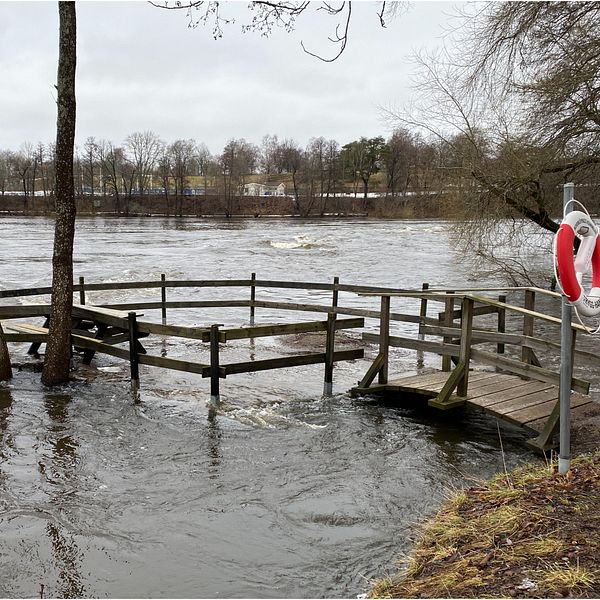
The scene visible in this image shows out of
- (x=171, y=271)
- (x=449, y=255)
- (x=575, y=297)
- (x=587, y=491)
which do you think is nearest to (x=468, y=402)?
(x=587, y=491)

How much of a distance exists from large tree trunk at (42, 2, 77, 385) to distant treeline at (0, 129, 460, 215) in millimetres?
80329

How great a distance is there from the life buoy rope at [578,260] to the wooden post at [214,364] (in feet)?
15.7

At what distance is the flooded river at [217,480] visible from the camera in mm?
4785

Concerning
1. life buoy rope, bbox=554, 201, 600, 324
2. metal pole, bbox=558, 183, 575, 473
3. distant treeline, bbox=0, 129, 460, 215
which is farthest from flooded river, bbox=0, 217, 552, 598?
distant treeline, bbox=0, 129, 460, 215

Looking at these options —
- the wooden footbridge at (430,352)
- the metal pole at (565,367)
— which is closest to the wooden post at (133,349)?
the wooden footbridge at (430,352)

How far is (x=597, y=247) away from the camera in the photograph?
193 inches

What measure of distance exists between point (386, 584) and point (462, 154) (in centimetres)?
1541

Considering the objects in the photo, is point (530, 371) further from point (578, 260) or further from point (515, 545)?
point (515, 545)

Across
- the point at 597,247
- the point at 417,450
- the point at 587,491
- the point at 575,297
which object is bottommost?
the point at 417,450

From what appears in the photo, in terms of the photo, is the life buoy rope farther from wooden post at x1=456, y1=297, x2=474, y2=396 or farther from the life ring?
wooden post at x1=456, y1=297, x2=474, y2=396

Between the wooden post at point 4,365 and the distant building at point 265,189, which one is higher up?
the distant building at point 265,189

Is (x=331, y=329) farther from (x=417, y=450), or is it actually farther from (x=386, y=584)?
(x=386, y=584)

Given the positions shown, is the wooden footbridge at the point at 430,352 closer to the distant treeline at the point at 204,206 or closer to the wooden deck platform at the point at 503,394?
the wooden deck platform at the point at 503,394

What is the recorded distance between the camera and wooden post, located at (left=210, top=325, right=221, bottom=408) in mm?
8383
